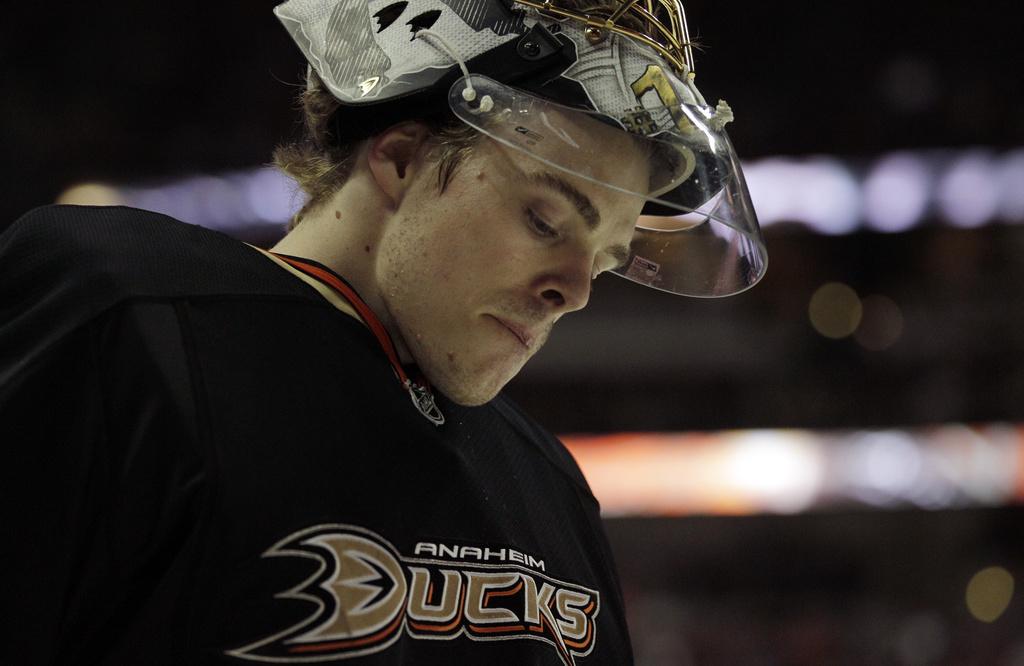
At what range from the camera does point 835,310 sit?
7.27 m

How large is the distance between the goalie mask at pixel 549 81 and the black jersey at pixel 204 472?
205 millimetres

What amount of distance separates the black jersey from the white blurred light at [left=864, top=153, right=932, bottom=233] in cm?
611

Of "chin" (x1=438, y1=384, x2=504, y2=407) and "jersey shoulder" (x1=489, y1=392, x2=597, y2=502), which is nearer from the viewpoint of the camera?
"chin" (x1=438, y1=384, x2=504, y2=407)

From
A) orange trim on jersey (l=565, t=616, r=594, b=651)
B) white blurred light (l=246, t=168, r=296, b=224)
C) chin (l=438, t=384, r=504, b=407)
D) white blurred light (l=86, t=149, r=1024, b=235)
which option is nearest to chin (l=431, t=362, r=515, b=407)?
chin (l=438, t=384, r=504, b=407)

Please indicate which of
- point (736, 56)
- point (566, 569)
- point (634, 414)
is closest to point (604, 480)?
point (634, 414)

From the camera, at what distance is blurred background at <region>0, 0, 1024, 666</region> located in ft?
19.1

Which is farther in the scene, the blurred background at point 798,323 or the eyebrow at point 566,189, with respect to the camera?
the blurred background at point 798,323

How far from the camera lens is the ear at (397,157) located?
3.45 ft

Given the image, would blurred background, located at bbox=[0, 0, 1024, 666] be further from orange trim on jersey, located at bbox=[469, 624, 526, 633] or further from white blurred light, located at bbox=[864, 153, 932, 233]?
orange trim on jersey, located at bbox=[469, 624, 526, 633]

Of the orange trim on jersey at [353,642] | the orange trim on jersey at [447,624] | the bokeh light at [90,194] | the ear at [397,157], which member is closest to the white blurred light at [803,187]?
the bokeh light at [90,194]

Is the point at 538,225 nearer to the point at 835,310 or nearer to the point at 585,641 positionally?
the point at 585,641

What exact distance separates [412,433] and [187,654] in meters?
0.26

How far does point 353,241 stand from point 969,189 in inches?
247

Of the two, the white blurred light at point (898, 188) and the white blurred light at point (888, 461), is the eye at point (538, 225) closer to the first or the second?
the white blurred light at point (898, 188)
